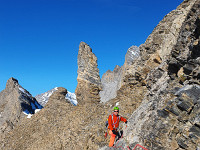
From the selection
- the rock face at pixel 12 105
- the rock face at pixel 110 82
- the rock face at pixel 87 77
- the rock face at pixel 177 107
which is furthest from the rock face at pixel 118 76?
the rock face at pixel 12 105

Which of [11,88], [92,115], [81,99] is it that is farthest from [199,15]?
[11,88]

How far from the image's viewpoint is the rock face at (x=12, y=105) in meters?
40.3

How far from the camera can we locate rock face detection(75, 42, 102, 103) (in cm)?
3459

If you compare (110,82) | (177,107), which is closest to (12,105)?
(177,107)

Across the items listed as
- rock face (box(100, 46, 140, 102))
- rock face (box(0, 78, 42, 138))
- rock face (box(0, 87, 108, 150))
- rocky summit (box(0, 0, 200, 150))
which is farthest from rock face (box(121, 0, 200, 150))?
rock face (box(0, 78, 42, 138))

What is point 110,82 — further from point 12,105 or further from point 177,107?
point 177,107

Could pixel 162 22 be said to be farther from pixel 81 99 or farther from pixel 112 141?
pixel 81 99

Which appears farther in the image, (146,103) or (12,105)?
(12,105)

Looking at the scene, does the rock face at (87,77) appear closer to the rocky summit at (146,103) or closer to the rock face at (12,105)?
the rocky summit at (146,103)

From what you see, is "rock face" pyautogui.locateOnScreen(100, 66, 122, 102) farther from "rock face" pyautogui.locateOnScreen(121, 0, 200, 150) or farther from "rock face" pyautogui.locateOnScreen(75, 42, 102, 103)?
"rock face" pyautogui.locateOnScreen(121, 0, 200, 150)

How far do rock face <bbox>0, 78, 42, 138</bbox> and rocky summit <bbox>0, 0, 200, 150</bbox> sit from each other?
2.04ft

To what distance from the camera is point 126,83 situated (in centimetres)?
2612

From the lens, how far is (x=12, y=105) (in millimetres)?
44812

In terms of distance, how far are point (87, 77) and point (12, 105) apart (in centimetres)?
2149
